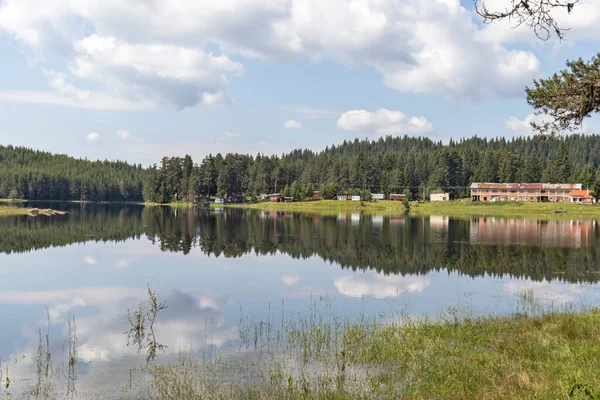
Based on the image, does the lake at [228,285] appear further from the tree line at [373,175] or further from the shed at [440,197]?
the tree line at [373,175]

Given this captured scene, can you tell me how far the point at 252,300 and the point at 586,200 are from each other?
545ft

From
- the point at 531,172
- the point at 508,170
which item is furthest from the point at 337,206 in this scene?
the point at 531,172

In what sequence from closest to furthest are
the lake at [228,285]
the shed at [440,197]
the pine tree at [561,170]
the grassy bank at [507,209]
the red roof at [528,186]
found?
1. the lake at [228,285]
2. the grassy bank at [507,209]
3. the red roof at [528,186]
4. the pine tree at [561,170]
5. the shed at [440,197]

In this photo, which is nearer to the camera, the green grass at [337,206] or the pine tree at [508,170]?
the green grass at [337,206]

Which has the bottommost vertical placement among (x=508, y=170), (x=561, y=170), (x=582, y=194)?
(x=582, y=194)

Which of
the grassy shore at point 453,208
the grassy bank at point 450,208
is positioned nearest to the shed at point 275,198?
the grassy bank at point 450,208

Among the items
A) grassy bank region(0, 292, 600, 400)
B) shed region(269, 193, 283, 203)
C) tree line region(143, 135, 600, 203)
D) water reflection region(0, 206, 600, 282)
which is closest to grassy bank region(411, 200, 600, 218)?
tree line region(143, 135, 600, 203)

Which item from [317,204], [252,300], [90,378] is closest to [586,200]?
[317,204]

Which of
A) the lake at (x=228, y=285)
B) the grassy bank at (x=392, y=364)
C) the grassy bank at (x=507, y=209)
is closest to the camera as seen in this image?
the grassy bank at (x=392, y=364)

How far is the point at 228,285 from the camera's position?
30.2 meters

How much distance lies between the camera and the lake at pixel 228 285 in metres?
17.8

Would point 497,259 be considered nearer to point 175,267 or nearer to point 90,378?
point 175,267

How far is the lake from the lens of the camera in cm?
1775

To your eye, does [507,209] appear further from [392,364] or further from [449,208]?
[392,364]
